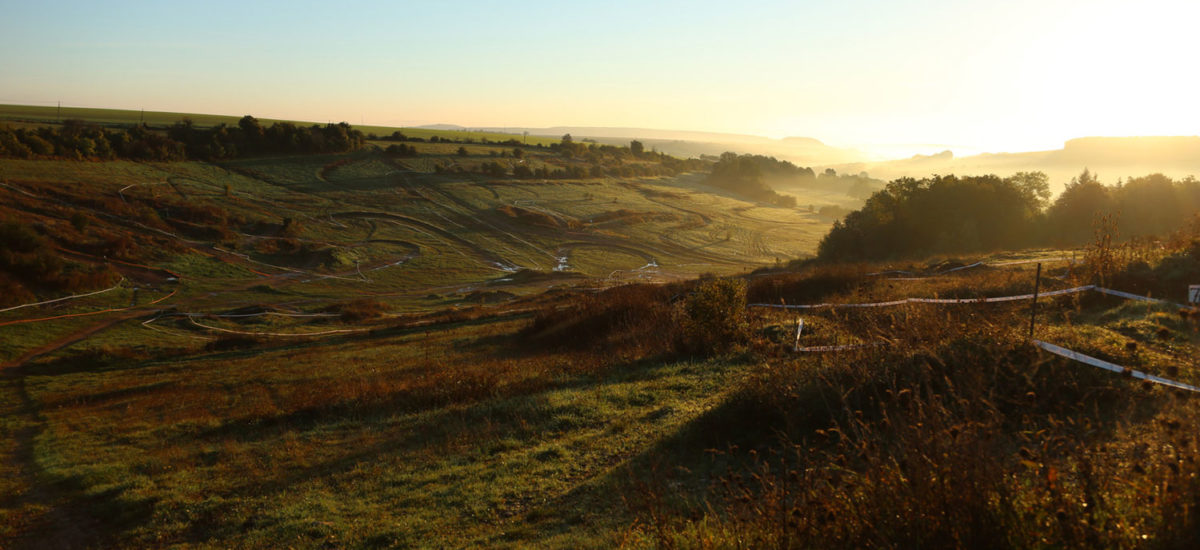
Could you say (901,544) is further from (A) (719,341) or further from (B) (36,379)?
(B) (36,379)

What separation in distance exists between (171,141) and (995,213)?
73208mm

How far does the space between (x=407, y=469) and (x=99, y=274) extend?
34.7 meters

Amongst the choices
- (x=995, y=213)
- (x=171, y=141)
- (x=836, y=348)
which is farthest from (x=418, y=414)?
(x=171, y=141)

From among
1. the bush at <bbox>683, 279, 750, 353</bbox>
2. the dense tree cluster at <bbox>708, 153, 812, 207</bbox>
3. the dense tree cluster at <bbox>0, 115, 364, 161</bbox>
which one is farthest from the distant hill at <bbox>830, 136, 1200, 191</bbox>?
the dense tree cluster at <bbox>0, 115, 364, 161</bbox>

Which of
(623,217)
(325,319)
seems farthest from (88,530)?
(623,217)

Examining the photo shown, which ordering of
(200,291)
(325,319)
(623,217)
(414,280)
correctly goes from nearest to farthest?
(325,319)
(200,291)
(414,280)
(623,217)

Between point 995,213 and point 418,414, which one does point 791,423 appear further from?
point 995,213

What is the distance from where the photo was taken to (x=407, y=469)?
766 cm

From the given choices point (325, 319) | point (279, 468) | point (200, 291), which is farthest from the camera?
point (200, 291)

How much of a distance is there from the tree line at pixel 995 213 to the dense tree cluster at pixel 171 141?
63.1 m

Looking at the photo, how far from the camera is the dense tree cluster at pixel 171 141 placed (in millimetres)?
53125

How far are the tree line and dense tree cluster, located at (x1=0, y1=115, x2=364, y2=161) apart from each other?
6310 cm

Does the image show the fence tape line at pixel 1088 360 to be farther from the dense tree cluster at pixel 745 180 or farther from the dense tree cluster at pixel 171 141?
the dense tree cluster at pixel 745 180

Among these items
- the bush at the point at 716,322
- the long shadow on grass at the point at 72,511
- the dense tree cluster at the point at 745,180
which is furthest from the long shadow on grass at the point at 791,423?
the dense tree cluster at the point at 745,180
